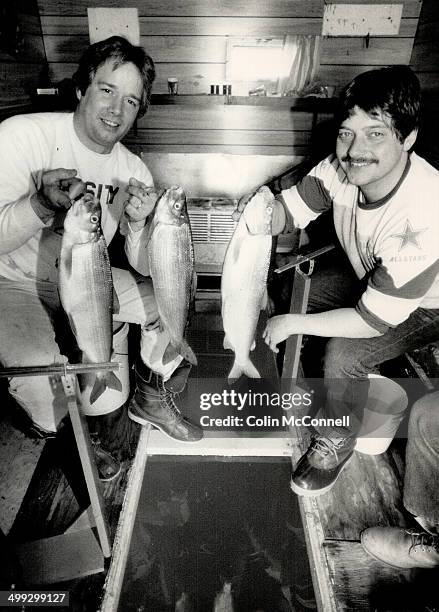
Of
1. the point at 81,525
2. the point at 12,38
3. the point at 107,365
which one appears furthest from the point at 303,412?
the point at 12,38

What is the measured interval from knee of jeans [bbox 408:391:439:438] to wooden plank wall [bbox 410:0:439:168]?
283 centimetres

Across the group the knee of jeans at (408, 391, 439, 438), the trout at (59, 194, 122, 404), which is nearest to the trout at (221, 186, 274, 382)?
the trout at (59, 194, 122, 404)

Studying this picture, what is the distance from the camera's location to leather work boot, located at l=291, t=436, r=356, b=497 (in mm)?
2738

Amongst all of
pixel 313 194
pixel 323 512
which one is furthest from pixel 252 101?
pixel 323 512

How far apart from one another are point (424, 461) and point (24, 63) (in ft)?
17.5

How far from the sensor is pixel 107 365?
1.75 metres

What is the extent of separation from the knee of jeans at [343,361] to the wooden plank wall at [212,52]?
3091mm

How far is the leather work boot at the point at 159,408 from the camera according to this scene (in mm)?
3076

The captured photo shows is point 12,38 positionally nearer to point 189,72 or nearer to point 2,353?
point 189,72

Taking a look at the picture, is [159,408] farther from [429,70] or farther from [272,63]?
[429,70]

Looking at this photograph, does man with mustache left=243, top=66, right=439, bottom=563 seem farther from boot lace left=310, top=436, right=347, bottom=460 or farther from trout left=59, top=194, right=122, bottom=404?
trout left=59, top=194, right=122, bottom=404

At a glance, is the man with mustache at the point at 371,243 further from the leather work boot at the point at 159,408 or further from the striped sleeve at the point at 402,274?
the leather work boot at the point at 159,408

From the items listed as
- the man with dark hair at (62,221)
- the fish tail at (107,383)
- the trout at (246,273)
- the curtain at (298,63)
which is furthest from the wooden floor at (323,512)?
the curtain at (298,63)

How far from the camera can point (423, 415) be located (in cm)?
242
